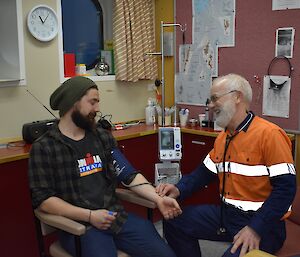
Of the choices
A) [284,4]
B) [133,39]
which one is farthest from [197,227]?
[133,39]

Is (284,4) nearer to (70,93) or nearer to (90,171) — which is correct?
(70,93)

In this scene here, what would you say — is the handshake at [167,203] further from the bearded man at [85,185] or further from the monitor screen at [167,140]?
the monitor screen at [167,140]

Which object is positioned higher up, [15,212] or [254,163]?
[254,163]

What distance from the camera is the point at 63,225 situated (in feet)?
6.32

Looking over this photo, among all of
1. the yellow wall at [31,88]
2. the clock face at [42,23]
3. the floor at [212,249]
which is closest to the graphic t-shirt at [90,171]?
the yellow wall at [31,88]

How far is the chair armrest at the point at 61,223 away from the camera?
1.87m

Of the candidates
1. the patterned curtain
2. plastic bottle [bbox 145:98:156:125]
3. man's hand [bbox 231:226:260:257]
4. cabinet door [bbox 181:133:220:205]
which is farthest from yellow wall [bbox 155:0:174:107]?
man's hand [bbox 231:226:260:257]

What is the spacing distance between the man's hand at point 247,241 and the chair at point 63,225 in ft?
1.62

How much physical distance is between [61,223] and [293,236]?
1.20 meters

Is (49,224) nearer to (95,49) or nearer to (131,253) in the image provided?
(131,253)

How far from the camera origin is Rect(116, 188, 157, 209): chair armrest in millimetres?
2250

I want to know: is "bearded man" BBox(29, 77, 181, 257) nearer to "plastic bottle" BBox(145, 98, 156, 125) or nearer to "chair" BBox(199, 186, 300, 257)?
"chair" BBox(199, 186, 300, 257)

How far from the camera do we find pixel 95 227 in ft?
6.85

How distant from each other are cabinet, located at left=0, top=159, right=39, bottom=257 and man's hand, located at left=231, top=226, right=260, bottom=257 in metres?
1.37
